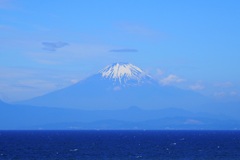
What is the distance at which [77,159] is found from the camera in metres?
75.2

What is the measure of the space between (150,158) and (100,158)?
6.68m

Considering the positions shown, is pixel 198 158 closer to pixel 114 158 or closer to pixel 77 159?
pixel 114 158

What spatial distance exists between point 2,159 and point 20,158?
147 inches

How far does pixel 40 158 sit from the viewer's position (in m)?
78.1

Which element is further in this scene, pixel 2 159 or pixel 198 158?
pixel 198 158

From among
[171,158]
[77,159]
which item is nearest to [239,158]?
[171,158]

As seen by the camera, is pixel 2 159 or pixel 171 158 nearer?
pixel 2 159

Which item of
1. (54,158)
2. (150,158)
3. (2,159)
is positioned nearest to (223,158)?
(150,158)

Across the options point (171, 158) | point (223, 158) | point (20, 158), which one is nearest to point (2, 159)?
point (20, 158)

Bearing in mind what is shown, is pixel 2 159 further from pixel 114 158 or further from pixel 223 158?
pixel 223 158

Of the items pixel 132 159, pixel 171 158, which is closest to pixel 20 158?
pixel 132 159

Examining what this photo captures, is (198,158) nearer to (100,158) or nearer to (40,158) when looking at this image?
(100,158)

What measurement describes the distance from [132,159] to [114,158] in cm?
372

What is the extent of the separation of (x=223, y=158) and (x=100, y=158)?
1661 centimetres
